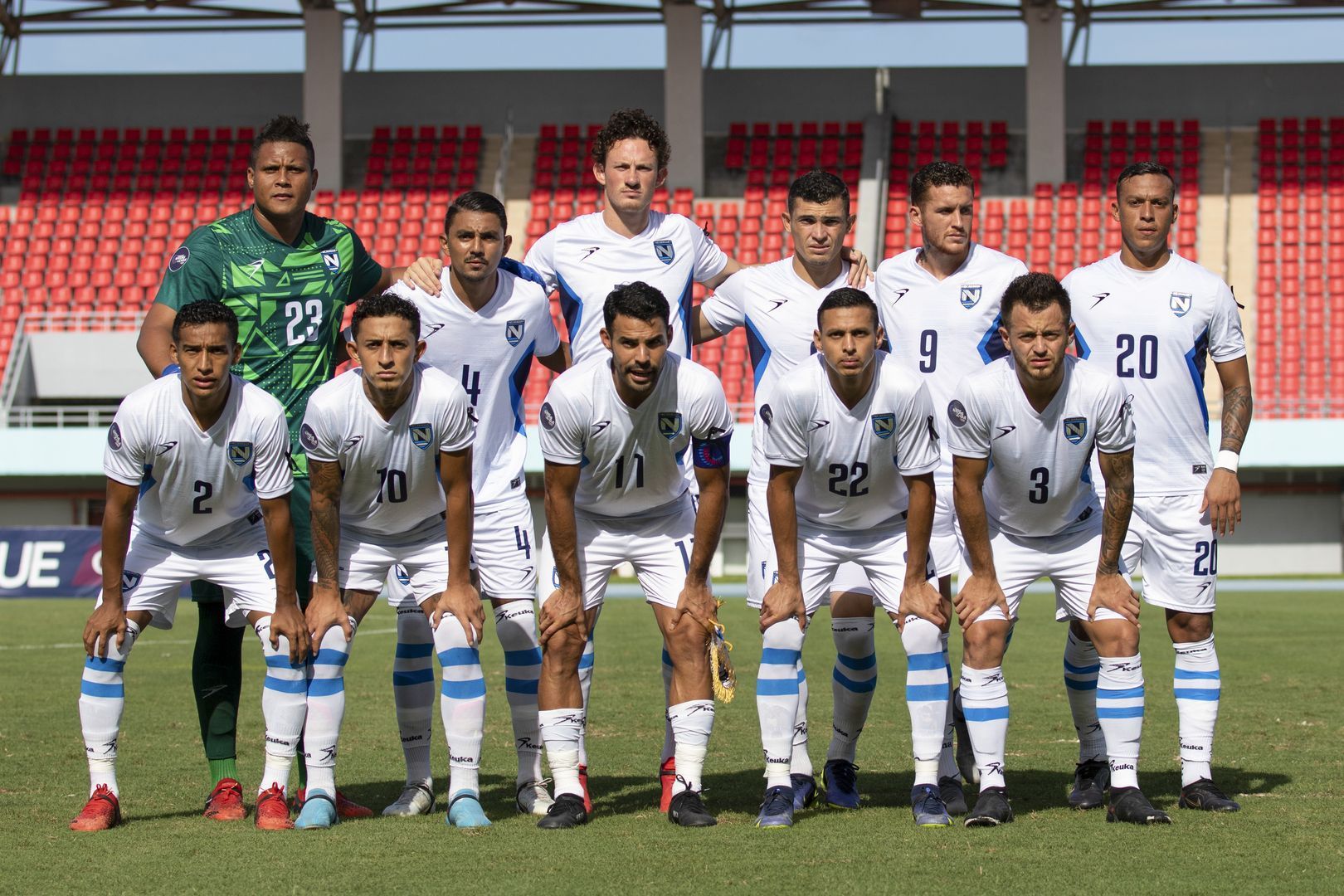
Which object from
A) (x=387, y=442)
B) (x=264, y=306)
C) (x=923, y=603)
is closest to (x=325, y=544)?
(x=387, y=442)

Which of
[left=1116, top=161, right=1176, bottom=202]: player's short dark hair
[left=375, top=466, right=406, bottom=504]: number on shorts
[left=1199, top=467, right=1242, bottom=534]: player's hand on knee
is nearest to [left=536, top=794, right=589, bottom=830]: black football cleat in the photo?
[left=375, top=466, right=406, bottom=504]: number on shorts

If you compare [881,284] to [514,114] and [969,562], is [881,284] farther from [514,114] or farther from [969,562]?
[514,114]

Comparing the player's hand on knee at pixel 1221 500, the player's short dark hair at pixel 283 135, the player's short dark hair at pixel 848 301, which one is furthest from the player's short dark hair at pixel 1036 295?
the player's short dark hair at pixel 283 135

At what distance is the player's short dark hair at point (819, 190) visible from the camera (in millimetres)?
6027

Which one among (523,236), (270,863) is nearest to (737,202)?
(523,236)

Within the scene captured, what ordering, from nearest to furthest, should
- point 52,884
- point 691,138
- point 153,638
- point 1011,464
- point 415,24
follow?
point 52,884 → point 1011,464 → point 153,638 → point 691,138 → point 415,24

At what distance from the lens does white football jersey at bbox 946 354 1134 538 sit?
18.2 ft

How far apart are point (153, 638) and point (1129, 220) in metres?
10.8

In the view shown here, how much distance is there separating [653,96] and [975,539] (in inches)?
935

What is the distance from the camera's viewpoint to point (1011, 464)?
18.6 feet

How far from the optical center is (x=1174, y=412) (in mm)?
6004

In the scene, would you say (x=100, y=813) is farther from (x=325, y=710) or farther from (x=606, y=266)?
(x=606, y=266)

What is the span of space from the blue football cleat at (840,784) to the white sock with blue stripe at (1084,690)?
3.12 ft

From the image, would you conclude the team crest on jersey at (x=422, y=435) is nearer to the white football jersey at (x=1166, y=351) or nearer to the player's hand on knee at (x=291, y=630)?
the player's hand on knee at (x=291, y=630)
